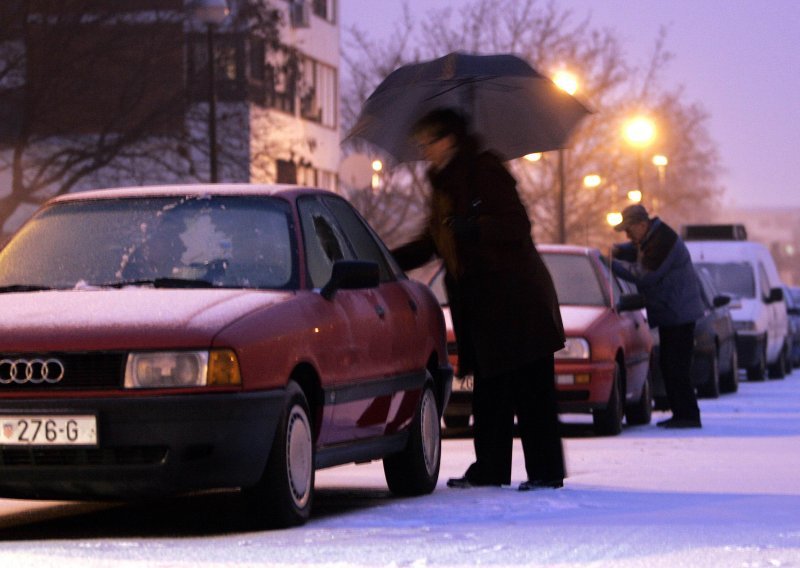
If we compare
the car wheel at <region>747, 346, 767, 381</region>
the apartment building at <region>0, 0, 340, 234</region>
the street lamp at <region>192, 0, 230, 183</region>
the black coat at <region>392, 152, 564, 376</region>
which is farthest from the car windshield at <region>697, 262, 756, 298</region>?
the black coat at <region>392, 152, 564, 376</region>

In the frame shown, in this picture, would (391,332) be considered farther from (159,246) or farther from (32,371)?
(32,371)

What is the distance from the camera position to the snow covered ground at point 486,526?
320 inches

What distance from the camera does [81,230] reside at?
10570mm

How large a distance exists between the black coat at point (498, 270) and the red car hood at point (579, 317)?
6093 mm

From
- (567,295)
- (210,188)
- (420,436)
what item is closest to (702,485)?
(420,436)

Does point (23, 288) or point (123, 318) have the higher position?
point (23, 288)

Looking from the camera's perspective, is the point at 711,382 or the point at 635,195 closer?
the point at 711,382

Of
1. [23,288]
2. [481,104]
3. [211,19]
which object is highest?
[211,19]

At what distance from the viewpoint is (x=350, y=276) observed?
404 inches

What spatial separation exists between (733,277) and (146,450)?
78.4 feet

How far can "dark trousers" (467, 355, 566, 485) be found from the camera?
37.8ft

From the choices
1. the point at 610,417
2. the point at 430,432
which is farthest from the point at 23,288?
the point at 610,417

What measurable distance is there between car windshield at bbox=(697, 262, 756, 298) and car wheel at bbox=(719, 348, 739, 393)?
4535 mm

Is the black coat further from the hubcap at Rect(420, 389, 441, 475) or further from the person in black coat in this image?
the hubcap at Rect(420, 389, 441, 475)
